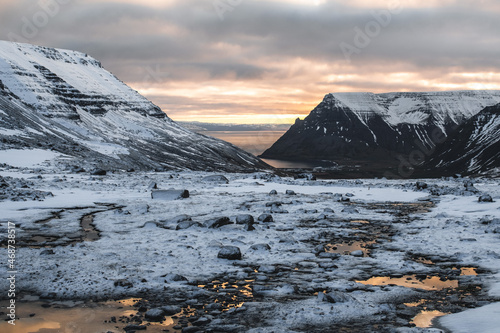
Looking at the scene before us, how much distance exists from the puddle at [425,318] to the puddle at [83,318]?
6.02 metres

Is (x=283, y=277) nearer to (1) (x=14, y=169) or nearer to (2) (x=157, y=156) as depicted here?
(1) (x=14, y=169)

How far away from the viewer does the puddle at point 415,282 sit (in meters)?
14.2

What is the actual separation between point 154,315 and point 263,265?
18.1 feet

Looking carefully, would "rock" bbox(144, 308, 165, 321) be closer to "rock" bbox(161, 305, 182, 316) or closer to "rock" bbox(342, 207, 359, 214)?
"rock" bbox(161, 305, 182, 316)

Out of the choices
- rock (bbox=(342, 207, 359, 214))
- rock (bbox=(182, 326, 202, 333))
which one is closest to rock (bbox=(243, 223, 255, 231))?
rock (bbox=(342, 207, 359, 214))

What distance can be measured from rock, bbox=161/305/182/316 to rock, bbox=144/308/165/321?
223 millimetres

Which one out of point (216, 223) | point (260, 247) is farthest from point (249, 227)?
point (260, 247)

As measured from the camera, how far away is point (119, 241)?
63.2 feet

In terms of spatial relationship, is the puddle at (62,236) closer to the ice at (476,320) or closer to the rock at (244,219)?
the rock at (244,219)

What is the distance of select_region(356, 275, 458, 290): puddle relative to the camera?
14.2 metres

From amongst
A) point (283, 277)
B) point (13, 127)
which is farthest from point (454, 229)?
point (13, 127)

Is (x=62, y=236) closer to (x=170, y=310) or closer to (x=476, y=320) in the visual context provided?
(x=170, y=310)

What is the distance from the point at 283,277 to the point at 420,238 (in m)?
9.30

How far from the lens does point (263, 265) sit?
16.0m
